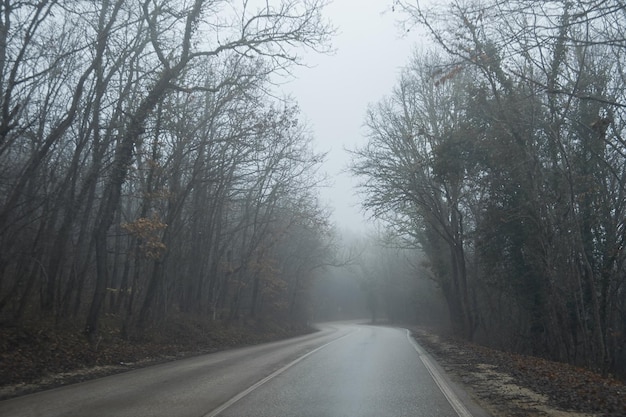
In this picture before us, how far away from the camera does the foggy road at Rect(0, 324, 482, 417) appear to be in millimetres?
8578

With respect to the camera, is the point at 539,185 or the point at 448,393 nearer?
the point at 448,393

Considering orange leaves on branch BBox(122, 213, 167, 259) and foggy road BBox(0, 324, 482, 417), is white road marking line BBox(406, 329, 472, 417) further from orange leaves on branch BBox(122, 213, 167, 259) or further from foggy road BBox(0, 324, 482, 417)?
orange leaves on branch BBox(122, 213, 167, 259)

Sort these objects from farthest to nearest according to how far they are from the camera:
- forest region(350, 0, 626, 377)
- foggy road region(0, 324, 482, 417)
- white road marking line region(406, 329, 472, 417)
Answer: forest region(350, 0, 626, 377)
white road marking line region(406, 329, 472, 417)
foggy road region(0, 324, 482, 417)

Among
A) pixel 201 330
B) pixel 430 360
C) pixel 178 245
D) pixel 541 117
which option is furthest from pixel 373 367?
pixel 178 245

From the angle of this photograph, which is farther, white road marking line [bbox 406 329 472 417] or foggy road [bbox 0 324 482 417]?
white road marking line [bbox 406 329 472 417]

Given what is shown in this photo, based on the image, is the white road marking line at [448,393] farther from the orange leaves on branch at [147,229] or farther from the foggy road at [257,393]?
the orange leaves on branch at [147,229]

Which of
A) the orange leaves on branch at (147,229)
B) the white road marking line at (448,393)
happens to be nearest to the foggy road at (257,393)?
the white road marking line at (448,393)

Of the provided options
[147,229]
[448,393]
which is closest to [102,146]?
[147,229]

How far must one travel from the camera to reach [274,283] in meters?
40.5

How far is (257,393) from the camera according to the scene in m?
10.3

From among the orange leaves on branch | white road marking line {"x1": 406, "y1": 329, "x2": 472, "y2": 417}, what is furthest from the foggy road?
the orange leaves on branch

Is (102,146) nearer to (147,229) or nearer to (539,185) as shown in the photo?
(147,229)

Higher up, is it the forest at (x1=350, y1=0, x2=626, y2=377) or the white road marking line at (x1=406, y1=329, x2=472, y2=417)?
the forest at (x1=350, y1=0, x2=626, y2=377)

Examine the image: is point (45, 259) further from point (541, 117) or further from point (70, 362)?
point (541, 117)
